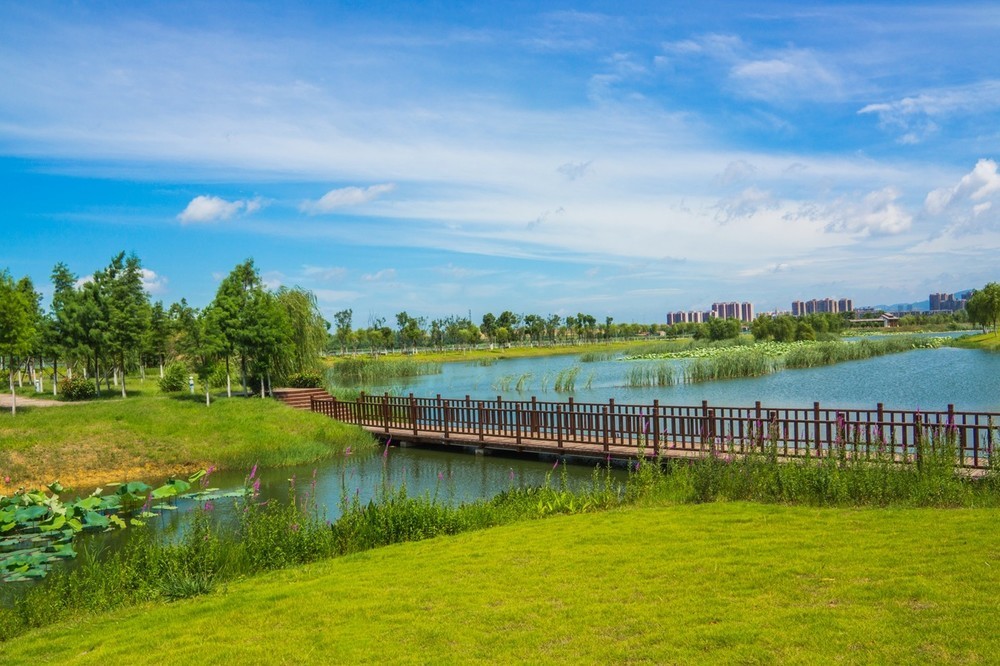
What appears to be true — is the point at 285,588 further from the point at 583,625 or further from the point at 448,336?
the point at 448,336

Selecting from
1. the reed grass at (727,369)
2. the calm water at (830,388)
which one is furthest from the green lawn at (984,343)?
the reed grass at (727,369)

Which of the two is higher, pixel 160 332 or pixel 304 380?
pixel 160 332

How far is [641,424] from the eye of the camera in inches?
547

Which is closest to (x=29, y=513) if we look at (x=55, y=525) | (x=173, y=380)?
(x=55, y=525)

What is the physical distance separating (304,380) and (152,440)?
11208 millimetres

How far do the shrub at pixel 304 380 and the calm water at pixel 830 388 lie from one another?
6.74 metres

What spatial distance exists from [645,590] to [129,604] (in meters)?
5.18

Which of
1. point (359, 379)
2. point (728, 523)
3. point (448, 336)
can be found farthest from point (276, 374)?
point (448, 336)

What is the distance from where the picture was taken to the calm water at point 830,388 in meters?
25.3

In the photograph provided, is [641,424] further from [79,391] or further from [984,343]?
[984,343]

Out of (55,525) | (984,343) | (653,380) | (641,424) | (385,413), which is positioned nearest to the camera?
(55,525)

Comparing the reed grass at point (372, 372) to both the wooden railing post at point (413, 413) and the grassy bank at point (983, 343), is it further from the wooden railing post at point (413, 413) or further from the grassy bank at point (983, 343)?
the grassy bank at point (983, 343)

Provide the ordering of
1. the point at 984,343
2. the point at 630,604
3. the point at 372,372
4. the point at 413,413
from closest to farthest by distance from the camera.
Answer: the point at 630,604
the point at 413,413
the point at 372,372
the point at 984,343

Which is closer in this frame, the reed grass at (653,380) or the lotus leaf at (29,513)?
the lotus leaf at (29,513)
